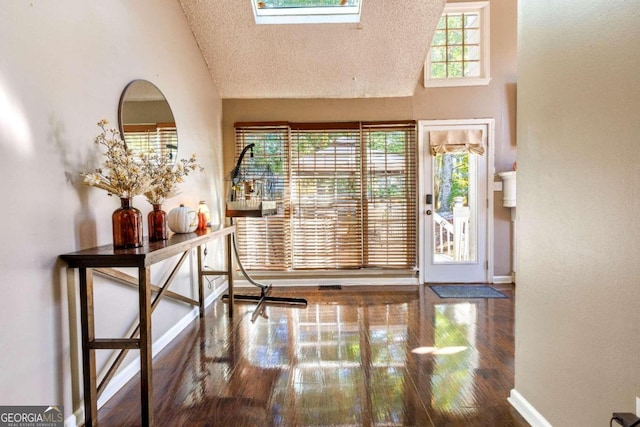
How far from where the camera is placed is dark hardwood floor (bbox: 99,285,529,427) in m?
1.80

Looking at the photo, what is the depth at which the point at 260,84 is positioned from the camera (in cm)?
412

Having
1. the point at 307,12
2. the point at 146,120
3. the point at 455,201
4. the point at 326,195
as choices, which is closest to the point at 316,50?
the point at 307,12

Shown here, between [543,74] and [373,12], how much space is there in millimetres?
2153

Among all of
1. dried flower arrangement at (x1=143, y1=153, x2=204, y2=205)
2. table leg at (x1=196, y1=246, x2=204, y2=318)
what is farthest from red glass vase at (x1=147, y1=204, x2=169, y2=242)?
table leg at (x1=196, y1=246, x2=204, y2=318)

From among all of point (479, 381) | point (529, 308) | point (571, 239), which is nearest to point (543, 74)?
point (571, 239)

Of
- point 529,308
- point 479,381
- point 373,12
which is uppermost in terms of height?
point 373,12

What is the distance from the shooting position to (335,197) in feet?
14.5

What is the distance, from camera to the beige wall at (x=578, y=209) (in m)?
1.17

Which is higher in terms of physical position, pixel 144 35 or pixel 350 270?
pixel 144 35

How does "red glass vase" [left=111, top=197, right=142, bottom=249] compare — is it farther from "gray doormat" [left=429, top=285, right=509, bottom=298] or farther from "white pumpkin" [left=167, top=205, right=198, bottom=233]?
"gray doormat" [left=429, top=285, right=509, bottom=298]

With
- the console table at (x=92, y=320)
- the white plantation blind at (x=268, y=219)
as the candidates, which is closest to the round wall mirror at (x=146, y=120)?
the console table at (x=92, y=320)

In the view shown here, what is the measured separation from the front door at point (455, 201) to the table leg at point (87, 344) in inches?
145

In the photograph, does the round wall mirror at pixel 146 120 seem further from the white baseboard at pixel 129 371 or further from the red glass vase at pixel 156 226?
the white baseboard at pixel 129 371

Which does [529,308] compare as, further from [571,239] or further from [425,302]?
[425,302]
